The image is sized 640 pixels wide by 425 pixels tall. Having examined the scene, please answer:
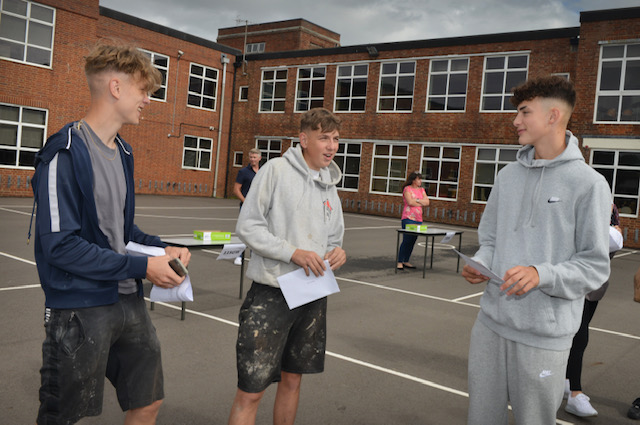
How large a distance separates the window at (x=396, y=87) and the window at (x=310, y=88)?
3593 mm

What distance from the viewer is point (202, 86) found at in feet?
103

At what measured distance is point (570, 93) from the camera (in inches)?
103

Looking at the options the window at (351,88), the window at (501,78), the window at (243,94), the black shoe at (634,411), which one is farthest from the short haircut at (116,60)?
the window at (243,94)

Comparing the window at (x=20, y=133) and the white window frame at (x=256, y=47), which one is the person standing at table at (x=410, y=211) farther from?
the white window frame at (x=256, y=47)

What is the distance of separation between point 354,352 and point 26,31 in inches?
911

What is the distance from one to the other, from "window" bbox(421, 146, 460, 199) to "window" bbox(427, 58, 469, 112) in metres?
1.97

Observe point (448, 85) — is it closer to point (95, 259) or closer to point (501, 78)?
point (501, 78)

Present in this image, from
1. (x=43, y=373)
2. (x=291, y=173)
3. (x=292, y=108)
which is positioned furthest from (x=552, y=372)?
(x=292, y=108)

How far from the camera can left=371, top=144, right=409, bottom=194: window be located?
90.0 feet

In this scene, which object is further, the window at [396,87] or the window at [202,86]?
the window at [202,86]

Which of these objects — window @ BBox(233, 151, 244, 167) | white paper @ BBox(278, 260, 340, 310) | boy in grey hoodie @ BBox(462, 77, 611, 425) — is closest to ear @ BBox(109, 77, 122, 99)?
white paper @ BBox(278, 260, 340, 310)

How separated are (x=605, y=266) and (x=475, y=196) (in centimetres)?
2356

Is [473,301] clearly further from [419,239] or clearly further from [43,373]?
[419,239]

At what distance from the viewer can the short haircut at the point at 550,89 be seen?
2.58m
